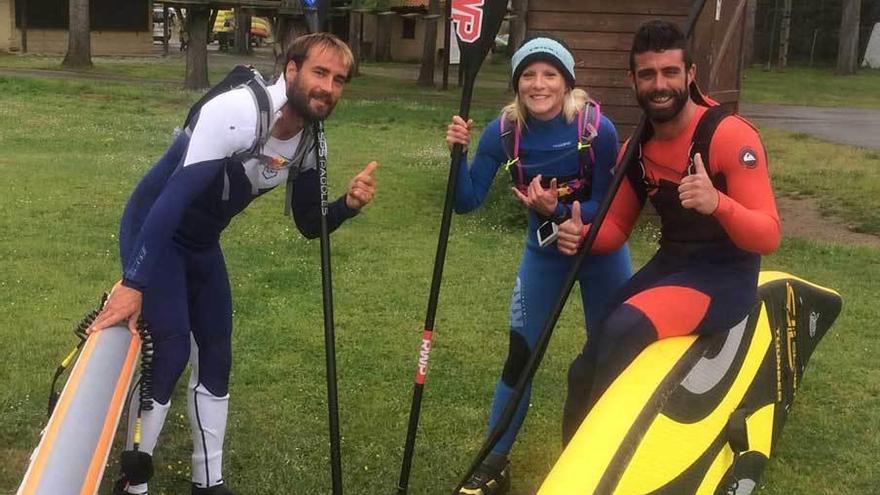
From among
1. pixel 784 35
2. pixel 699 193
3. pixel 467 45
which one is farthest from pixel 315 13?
pixel 784 35

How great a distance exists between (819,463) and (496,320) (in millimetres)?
2573

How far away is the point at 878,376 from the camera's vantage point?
19.1 ft

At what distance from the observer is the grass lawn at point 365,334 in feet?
15.3

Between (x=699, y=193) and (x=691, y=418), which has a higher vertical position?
(x=699, y=193)

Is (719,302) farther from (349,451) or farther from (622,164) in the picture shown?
(349,451)

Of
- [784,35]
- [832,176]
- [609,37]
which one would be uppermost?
[784,35]

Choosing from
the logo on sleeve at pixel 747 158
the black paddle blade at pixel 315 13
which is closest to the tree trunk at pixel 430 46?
the black paddle blade at pixel 315 13

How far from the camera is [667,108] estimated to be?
3.39 meters

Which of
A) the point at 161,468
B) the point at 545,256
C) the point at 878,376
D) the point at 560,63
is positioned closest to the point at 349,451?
the point at 161,468

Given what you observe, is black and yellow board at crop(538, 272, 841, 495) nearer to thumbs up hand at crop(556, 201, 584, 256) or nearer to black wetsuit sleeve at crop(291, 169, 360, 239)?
thumbs up hand at crop(556, 201, 584, 256)

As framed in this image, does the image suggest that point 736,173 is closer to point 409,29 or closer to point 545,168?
point 545,168

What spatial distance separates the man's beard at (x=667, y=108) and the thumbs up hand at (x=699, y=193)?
1.15ft

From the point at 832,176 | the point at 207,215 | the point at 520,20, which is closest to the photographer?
the point at 207,215

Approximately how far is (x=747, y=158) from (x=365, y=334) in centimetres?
357
